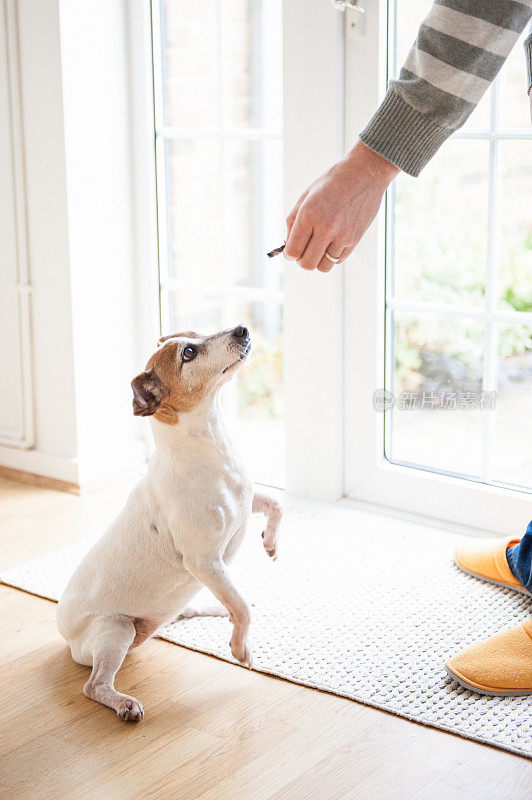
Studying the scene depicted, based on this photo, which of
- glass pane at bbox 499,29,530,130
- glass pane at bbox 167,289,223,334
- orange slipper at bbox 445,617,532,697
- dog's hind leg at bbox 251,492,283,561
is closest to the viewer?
orange slipper at bbox 445,617,532,697

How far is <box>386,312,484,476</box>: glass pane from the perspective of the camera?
2.29m

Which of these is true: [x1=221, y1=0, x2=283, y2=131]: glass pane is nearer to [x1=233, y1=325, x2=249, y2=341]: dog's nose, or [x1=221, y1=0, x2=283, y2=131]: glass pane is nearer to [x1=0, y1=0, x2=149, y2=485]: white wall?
[x1=0, y1=0, x2=149, y2=485]: white wall

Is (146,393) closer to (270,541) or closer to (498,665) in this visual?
(270,541)

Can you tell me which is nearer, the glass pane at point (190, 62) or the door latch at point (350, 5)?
the door latch at point (350, 5)

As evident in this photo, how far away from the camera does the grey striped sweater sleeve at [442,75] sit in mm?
1286

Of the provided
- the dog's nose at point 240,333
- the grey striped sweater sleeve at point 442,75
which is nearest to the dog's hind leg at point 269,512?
the dog's nose at point 240,333

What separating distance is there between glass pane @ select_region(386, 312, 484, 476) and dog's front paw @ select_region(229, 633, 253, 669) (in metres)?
0.97

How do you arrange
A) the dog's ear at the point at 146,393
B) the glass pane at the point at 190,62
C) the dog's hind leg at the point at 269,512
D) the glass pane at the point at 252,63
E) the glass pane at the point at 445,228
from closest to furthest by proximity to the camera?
1. the dog's ear at the point at 146,393
2. the dog's hind leg at the point at 269,512
3. the glass pane at the point at 445,228
4. the glass pane at the point at 252,63
5. the glass pane at the point at 190,62

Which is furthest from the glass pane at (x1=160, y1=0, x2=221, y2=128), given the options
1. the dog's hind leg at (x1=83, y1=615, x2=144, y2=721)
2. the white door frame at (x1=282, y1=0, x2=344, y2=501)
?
the dog's hind leg at (x1=83, y1=615, x2=144, y2=721)

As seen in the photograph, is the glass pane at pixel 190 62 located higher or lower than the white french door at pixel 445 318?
higher

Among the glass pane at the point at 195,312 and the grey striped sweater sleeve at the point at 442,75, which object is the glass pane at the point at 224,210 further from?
the grey striped sweater sleeve at the point at 442,75

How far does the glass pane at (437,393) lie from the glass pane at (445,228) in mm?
71

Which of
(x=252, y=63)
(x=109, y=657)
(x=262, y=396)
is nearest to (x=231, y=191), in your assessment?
(x=252, y=63)

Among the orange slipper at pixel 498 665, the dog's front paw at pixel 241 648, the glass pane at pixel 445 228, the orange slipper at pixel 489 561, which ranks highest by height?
the glass pane at pixel 445 228
